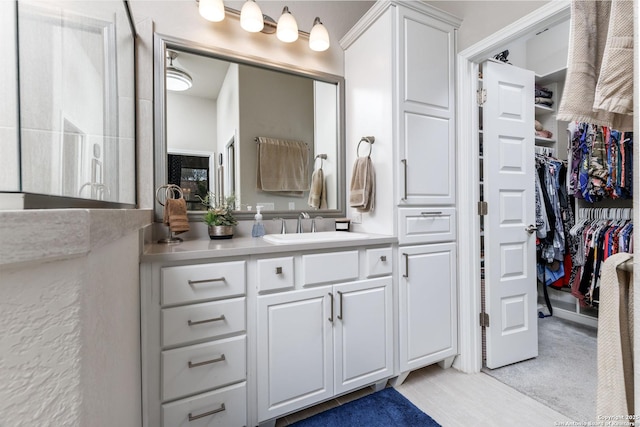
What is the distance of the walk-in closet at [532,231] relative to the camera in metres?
1.86

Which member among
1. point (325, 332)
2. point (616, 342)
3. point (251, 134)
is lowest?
point (325, 332)

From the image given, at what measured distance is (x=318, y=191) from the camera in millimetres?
2096

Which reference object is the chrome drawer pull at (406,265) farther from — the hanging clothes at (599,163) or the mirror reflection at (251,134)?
the hanging clothes at (599,163)

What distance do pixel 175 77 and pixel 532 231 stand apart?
2552mm

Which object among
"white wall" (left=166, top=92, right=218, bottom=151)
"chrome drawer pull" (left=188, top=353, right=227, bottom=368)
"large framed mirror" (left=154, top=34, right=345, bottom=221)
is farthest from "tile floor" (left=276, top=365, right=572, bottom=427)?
"white wall" (left=166, top=92, right=218, bottom=151)

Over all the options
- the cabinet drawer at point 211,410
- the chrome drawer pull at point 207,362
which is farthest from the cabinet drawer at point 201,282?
the cabinet drawer at point 211,410

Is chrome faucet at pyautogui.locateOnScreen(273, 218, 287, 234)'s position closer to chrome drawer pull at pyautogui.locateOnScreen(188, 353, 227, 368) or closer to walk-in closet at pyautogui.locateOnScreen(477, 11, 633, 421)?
chrome drawer pull at pyautogui.locateOnScreen(188, 353, 227, 368)

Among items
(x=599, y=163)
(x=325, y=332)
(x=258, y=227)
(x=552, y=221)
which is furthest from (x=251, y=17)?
(x=552, y=221)

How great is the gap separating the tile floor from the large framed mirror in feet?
3.92

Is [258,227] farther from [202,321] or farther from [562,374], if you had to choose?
[562,374]

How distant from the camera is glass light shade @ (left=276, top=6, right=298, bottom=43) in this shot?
188cm

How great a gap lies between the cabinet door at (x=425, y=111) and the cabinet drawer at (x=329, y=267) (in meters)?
0.51

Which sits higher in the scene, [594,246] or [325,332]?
[594,246]

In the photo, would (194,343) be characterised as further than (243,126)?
No
